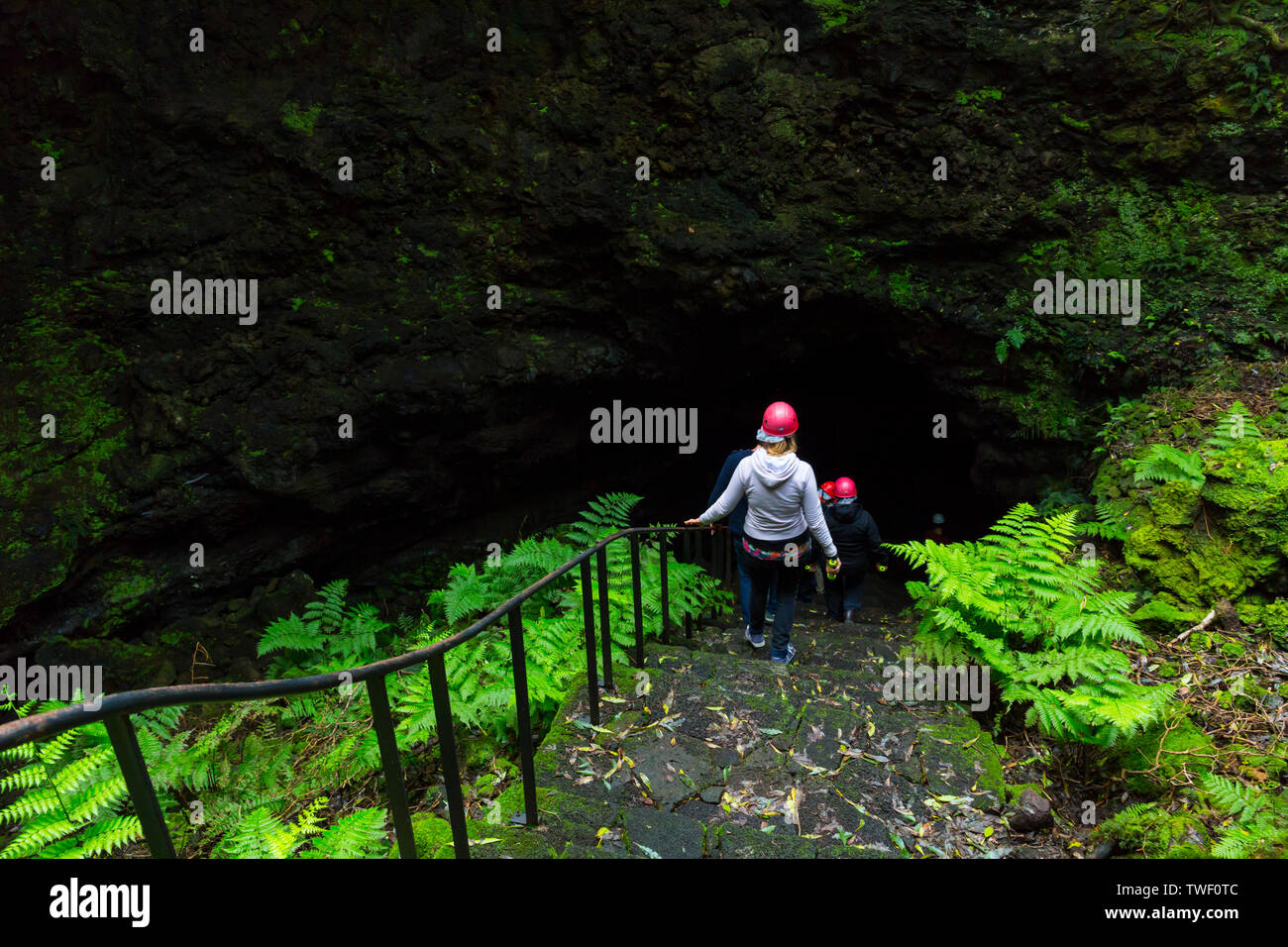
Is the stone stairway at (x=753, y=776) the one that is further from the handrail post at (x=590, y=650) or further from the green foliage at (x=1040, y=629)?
the green foliage at (x=1040, y=629)

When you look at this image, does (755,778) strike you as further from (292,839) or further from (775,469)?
(775,469)

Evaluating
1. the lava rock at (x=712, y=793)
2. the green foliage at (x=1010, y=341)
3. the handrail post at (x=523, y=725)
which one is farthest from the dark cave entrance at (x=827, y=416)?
the handrail post at (x=523, y=725)

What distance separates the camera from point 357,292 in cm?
750

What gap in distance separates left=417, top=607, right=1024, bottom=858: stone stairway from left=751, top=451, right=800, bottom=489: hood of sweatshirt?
1.35 m

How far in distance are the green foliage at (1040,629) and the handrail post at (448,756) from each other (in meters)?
2.80

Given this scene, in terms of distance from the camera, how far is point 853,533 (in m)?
6.66

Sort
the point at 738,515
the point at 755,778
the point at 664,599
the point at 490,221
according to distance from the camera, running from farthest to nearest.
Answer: the point at 490,221 < the point at 738,515 < the point at 664,599 < the point at 755,778

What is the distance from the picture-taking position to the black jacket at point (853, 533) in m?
6.62

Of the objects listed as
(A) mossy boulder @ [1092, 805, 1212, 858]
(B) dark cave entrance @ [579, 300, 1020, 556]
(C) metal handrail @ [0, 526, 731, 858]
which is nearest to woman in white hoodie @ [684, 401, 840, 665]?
(C) metal handrail @ [0, 526, 731, 858]

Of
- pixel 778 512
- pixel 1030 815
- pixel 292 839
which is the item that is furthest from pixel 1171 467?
pixel 292 839

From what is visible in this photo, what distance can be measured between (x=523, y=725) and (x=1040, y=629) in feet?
10.5

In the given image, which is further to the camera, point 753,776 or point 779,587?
point 779,587

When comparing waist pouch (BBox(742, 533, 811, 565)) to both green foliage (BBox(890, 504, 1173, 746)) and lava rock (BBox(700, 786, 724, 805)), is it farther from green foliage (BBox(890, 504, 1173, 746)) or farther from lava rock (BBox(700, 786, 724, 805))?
lava rock (BBox(700, 786, 724, 805))
